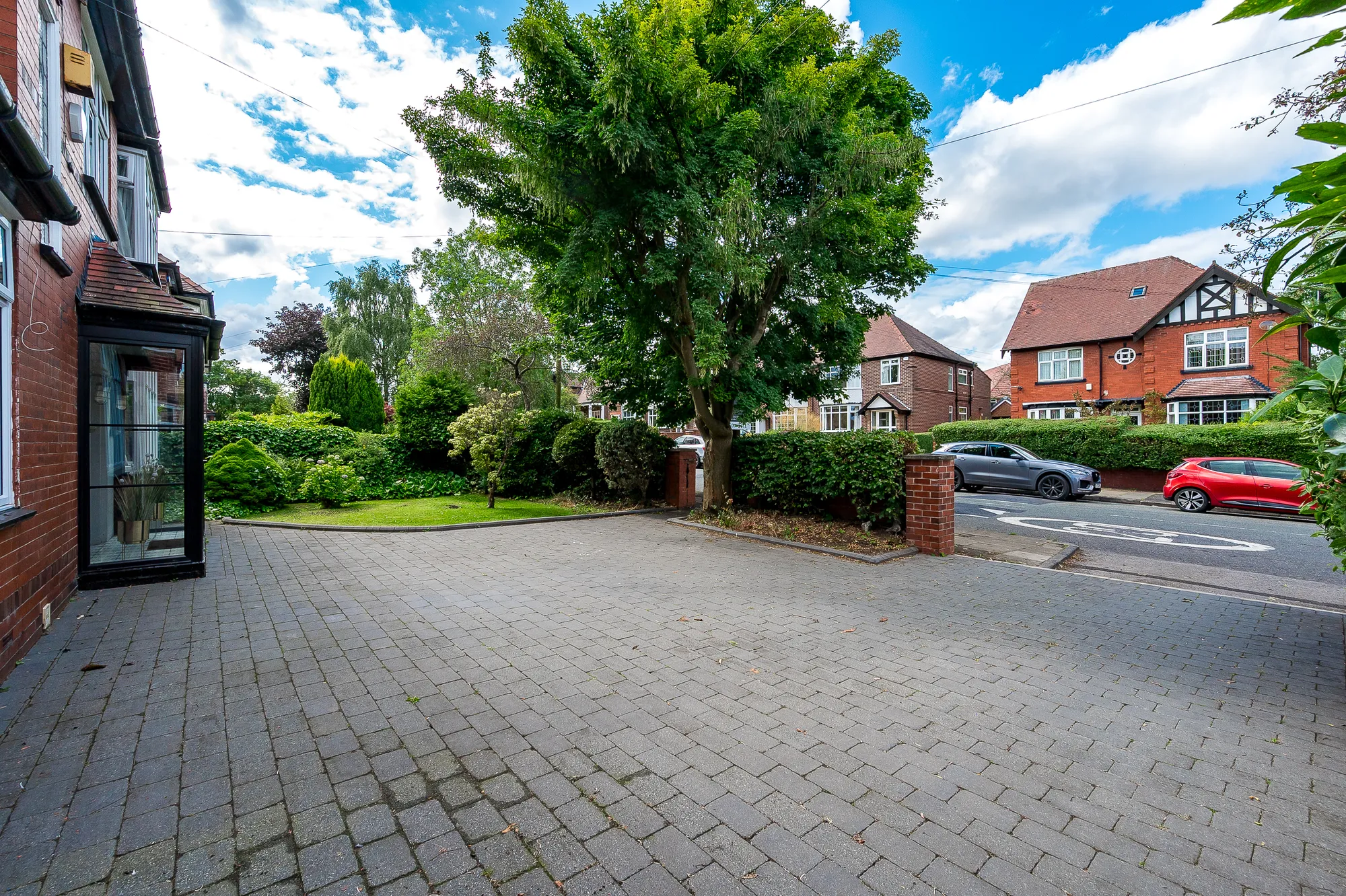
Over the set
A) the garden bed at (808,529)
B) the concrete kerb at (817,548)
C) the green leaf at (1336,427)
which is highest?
the green leaf at (1336,427)

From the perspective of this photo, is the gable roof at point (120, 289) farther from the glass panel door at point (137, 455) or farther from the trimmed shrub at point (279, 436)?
the trimmed shrub at point (279, 436)

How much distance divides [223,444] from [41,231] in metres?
10.2

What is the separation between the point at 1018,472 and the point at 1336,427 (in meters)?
17.0

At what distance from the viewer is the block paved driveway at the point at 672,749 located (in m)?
2.18

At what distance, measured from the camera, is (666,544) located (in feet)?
29.0

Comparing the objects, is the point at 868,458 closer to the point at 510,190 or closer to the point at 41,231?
the point at 510,190

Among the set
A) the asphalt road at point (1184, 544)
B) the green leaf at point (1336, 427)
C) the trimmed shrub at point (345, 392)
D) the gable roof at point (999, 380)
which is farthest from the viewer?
the gable roof at point (999, 380)

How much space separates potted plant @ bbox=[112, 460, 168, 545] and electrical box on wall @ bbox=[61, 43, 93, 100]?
3.91 m

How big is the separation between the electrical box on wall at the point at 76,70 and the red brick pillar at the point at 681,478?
10308 millimetres

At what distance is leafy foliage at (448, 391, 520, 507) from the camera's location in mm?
12141

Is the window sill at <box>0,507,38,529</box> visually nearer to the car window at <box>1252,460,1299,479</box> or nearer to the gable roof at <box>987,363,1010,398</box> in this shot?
the car window at <box>1252,460,1299,479</box>

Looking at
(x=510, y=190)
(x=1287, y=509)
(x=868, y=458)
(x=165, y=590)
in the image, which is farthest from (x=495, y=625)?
(x=1287, y=509)

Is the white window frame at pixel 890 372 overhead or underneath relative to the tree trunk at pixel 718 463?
overhead

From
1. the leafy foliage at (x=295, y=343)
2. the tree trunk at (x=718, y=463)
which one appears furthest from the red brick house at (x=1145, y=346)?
the leafy foliage at (x=295, y=343)
